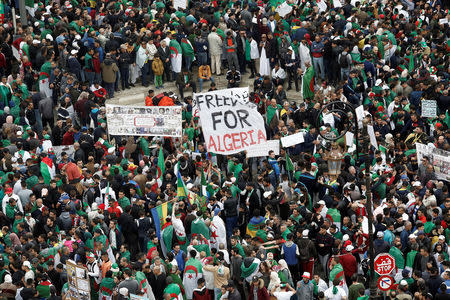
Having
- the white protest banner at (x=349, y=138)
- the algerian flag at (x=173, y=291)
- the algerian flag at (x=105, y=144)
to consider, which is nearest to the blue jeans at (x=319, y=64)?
the white protest banner at (x=349, y=138)

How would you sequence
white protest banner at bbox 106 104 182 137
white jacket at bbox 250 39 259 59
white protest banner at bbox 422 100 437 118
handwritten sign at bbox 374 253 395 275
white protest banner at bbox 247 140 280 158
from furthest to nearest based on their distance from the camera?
white jacket at bbox 250 39 259 59, white protest banner at bbox 422 100 437 118, white protest banner at bbox 106 104 182 137, white protest banner at bbox 247 140 280 158, handwritten sign at bbox 374 253 395 275

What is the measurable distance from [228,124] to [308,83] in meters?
5.56

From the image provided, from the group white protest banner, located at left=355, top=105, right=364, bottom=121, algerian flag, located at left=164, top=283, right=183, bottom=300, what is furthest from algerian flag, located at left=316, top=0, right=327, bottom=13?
algerian flag, located at left=164, top=283, right=183, bottom=300

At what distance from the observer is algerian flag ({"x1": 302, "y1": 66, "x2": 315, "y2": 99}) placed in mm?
32250

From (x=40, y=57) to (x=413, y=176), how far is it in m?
11.4

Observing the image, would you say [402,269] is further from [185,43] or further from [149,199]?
[185,43]

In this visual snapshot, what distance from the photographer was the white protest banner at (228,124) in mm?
27281

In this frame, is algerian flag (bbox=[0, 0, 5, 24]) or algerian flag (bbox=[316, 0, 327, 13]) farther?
algerian flag (bbox=[316, 0, 327, 13])

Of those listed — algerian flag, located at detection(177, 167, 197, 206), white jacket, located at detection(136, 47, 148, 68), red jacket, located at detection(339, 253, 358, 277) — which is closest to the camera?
red jacket, located at detection(339, 253, 358, 277)

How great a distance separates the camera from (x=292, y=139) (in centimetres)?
2825

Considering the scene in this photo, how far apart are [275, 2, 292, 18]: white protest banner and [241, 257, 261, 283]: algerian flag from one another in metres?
13.9

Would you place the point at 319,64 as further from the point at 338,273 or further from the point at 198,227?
the point at 338,273

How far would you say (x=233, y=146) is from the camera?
27.3m

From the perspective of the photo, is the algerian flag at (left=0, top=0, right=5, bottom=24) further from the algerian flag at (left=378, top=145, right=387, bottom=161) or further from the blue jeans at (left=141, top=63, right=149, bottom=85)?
the algerian flag at (left=378, top=145, right=387, bottom=161)
